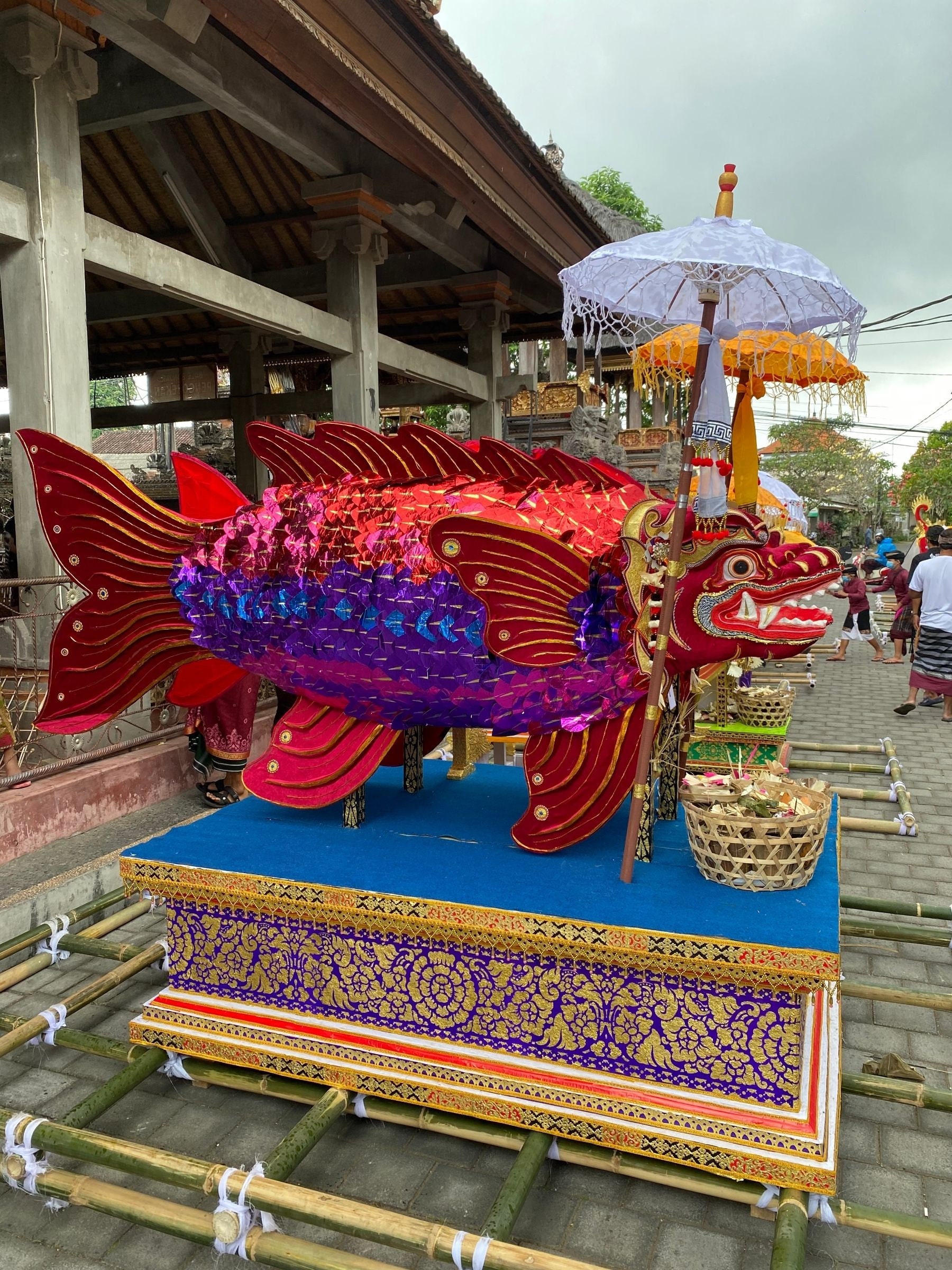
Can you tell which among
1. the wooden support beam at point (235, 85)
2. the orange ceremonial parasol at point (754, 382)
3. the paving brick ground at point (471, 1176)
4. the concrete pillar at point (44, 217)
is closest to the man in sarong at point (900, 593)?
the wooden support beam at point (235, 85)

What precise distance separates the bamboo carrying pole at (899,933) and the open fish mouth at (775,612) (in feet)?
3.49

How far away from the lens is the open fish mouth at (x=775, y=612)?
2215mm

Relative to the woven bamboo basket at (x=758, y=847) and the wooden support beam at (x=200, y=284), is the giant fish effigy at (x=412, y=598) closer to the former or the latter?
the woven bamboo basket at (x=758, y=847)

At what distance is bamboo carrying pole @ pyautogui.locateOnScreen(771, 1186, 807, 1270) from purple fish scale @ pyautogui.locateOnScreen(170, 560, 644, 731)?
1097 millimetres

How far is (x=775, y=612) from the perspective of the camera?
2.23m

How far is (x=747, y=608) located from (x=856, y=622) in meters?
10.5

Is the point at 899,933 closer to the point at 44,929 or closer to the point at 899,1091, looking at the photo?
the point at 899,1091

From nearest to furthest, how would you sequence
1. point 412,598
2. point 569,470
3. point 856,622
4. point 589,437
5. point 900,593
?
→ point 412,598 < point 569,470 < point 900,593 < point 856,622 < point 589,437

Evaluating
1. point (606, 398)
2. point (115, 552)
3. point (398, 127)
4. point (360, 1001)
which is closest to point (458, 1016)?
point (360, 1001)

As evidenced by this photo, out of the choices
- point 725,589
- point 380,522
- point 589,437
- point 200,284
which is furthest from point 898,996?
point 589,437

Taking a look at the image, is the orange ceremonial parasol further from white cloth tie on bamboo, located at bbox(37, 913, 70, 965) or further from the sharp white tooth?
white cloth tie on bamboo, located at bbox(37, 913, 70, 965)

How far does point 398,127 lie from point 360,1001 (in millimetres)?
4659

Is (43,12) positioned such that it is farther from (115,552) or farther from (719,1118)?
(719,1118)

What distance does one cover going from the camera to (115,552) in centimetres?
257
